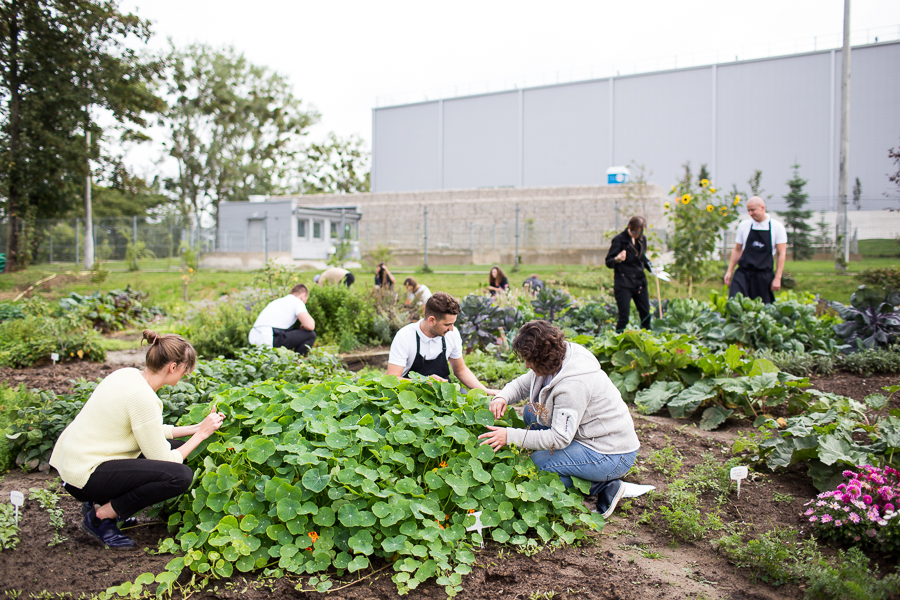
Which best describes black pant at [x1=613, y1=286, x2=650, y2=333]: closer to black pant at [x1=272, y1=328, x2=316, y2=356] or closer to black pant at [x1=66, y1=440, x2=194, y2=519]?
black pant at [x1=272, y1=328, x2=316, y2=356]

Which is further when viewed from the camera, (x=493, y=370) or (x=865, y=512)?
(x=493, y=370)

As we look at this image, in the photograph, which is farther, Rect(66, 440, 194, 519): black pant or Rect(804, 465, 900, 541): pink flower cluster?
Rect(66, 440, 194, 519): black pant

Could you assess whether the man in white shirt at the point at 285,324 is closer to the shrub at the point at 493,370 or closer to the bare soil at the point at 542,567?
the shrub at the point at 493,370

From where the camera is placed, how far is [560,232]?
24.0 m

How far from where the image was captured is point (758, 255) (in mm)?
6465

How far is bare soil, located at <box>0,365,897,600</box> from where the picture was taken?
7.22 ft

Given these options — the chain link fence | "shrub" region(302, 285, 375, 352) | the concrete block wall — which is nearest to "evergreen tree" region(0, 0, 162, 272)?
the chain link fence

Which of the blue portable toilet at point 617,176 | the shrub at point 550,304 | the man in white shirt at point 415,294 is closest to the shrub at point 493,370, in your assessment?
the shrub at point 550,304

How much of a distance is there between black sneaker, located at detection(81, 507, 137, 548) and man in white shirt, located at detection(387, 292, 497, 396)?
65.2 inches

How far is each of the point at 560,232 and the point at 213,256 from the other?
14.8m

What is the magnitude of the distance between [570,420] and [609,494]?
509 mm

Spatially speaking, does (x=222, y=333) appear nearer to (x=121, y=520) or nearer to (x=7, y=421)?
(x=7, y=421)

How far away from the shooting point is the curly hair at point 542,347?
2697 mm

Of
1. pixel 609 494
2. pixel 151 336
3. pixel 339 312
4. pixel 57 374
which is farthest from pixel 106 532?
pixel 339 312
